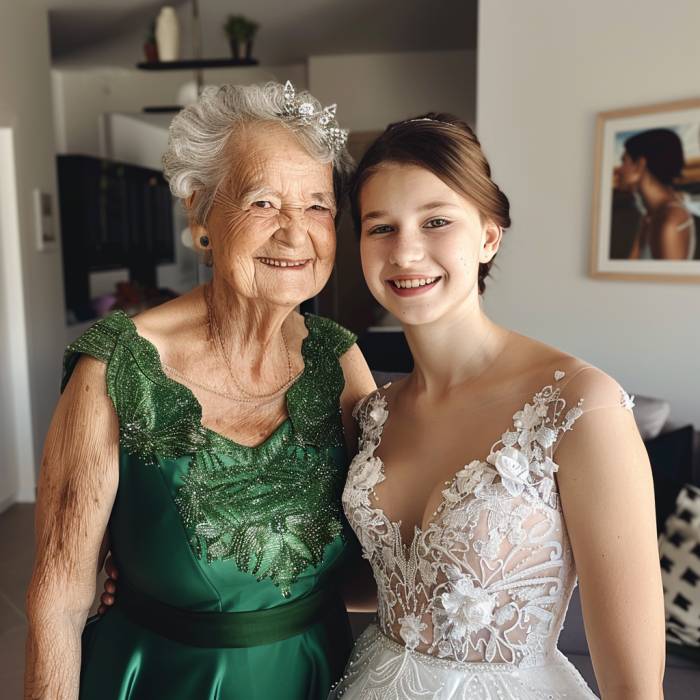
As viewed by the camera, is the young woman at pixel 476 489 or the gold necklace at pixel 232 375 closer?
the young woman at pixel 476 489

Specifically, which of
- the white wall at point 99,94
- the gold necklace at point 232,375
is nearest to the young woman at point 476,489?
the gold necklace at point 232,375

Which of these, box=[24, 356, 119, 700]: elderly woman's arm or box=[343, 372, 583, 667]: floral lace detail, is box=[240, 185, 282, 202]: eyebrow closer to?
box=[24, 356, 119, 700]: elderly woman's arm

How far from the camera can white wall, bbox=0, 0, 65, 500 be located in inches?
192

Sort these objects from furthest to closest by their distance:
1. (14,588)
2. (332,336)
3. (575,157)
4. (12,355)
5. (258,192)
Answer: (12,355) → (14,588) → (575,157) → (332,336) → (258,192)

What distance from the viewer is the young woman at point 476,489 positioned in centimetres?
106

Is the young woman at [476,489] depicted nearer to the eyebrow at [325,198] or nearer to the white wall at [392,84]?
the eyebrow at [325,198]

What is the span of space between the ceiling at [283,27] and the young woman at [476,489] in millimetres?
4605

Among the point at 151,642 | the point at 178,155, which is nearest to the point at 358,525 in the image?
the point at 151,642

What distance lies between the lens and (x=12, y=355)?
5.00m

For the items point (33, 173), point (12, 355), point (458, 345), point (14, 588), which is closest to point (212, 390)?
point (458, 345)

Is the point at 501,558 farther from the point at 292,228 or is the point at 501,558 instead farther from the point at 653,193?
the point at 653,193

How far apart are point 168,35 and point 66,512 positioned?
16.1ft

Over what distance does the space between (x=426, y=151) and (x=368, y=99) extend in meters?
5.93

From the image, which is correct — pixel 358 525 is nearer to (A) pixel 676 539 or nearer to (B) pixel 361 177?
(B) pixel 361 177
